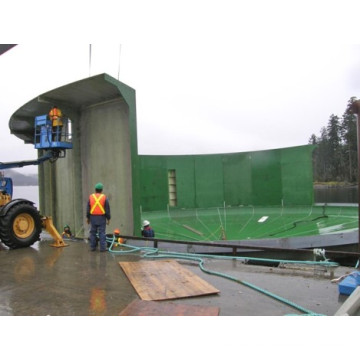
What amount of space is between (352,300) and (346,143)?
62.8 m

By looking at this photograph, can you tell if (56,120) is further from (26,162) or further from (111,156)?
(111,156)

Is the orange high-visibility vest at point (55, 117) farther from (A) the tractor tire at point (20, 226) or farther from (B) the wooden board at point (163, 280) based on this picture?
(B) the wooden board at point (163, 280)

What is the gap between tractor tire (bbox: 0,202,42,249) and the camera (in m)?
6.04

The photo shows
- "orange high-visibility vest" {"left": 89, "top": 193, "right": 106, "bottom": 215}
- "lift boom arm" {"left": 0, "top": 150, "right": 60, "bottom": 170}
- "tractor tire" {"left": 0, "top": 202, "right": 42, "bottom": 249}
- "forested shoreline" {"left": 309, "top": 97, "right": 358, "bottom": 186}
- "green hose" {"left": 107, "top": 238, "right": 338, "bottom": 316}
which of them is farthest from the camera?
"forested shoreline" {"left": 309, "top": 97, "right": 358, "bottom": 186}

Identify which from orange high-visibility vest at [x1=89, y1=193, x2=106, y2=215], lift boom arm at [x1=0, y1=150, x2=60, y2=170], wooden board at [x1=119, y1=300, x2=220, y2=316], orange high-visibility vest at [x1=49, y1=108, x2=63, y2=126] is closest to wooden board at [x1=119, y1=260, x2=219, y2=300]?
wooden board at [x1=119, y1=300, x2=220, y2=316]

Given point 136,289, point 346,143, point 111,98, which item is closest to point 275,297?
point 136,289

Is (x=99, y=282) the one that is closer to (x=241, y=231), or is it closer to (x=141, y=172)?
(x=241, y=231)

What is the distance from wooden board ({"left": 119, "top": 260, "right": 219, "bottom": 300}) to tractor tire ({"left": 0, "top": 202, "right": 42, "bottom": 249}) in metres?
2.56

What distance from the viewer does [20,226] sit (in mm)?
6320

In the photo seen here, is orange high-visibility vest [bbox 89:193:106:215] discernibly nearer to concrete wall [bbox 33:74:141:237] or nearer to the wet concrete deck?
the wet concrete deck

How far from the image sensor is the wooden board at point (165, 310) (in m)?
3.00

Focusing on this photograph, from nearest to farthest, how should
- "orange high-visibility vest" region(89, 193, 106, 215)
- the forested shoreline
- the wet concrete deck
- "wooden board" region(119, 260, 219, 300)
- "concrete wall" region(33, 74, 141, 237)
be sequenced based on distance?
1. the wet concrete deck
2. "wooden board" region(119, 260, 219, 300)
3. "orange high-visibility vest" region(89, 193, 106, 215)
4. "concrete wall" region(33, 74, 141, 237)
5. the forested shoreline

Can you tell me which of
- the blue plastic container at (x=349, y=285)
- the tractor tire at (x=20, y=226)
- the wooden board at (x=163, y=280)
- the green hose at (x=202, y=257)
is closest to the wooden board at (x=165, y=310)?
the wooden board at (x=163, y=280)

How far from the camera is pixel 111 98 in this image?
813 centimetres
